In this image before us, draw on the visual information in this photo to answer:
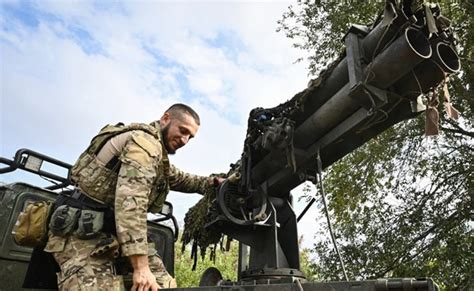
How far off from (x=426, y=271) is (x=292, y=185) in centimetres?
517

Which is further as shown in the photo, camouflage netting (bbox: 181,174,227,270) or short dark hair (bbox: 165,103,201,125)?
camouflage netting (bbox: 181,174,227,270)

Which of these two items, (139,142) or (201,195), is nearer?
(139,142)

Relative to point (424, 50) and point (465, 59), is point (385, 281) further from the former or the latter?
point (465, 59)

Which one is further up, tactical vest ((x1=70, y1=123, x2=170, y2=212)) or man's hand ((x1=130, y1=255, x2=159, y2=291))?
tactical vest ((x1=70, y1=123, x2=170, y2=212))

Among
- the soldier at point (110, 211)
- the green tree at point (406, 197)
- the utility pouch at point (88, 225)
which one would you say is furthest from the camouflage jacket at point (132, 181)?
the green tree at point (406, 197)

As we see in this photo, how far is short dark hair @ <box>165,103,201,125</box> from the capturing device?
3.56 metres

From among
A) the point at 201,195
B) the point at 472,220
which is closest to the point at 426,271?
the point at 472,220

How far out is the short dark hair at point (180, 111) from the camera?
3559 mm

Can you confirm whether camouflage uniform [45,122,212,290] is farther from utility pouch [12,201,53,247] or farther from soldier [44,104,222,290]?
utility pouch [12,201,53,247]

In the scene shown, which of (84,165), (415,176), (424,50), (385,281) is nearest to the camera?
(385,281)

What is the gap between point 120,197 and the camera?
2809 millimetres

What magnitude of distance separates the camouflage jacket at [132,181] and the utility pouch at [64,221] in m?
0.19

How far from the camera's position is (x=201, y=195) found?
4.25m

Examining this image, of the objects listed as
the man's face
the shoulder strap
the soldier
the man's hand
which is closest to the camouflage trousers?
the soldier
